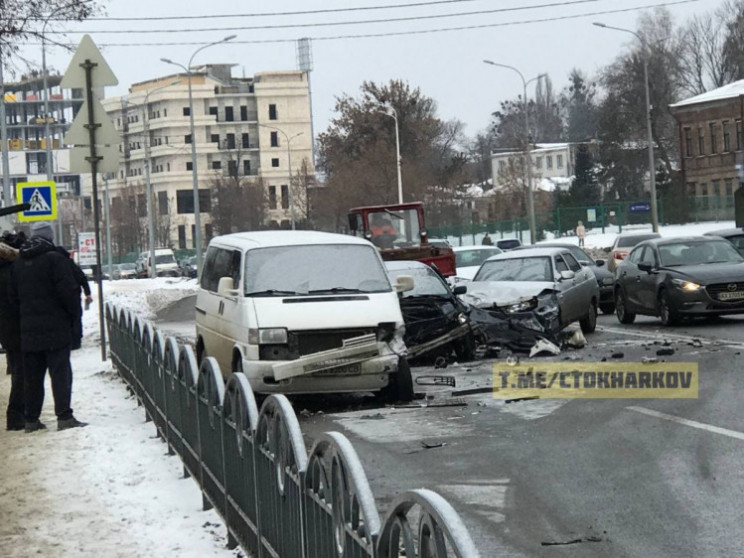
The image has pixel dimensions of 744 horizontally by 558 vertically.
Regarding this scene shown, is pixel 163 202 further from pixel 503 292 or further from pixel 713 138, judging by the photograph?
pixel 503 292

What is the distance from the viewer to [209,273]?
1659cm

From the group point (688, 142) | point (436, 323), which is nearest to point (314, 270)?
point (436, 323)

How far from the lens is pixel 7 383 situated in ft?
63.8

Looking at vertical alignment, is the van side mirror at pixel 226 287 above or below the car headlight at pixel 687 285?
above

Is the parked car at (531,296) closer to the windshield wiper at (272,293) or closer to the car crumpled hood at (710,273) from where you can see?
the car crumpled hood at (710,273)

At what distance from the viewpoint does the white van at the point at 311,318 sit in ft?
45.3

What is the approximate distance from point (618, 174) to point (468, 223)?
23706mm

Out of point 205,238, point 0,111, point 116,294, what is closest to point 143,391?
point 0,111

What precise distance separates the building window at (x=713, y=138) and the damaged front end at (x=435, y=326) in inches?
2596

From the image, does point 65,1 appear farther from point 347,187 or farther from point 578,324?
point 347,187

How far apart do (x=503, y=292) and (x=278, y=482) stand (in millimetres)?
14643

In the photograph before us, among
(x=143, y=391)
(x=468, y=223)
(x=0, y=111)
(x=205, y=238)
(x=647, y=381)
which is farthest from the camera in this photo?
(x=205, y=238)

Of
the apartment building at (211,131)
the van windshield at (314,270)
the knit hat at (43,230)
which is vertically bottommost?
the van windshield at (314,270)

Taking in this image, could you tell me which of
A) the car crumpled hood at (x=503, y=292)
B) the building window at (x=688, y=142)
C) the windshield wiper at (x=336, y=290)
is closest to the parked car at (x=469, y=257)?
the car crumpled hood at (x=503, y=292)
